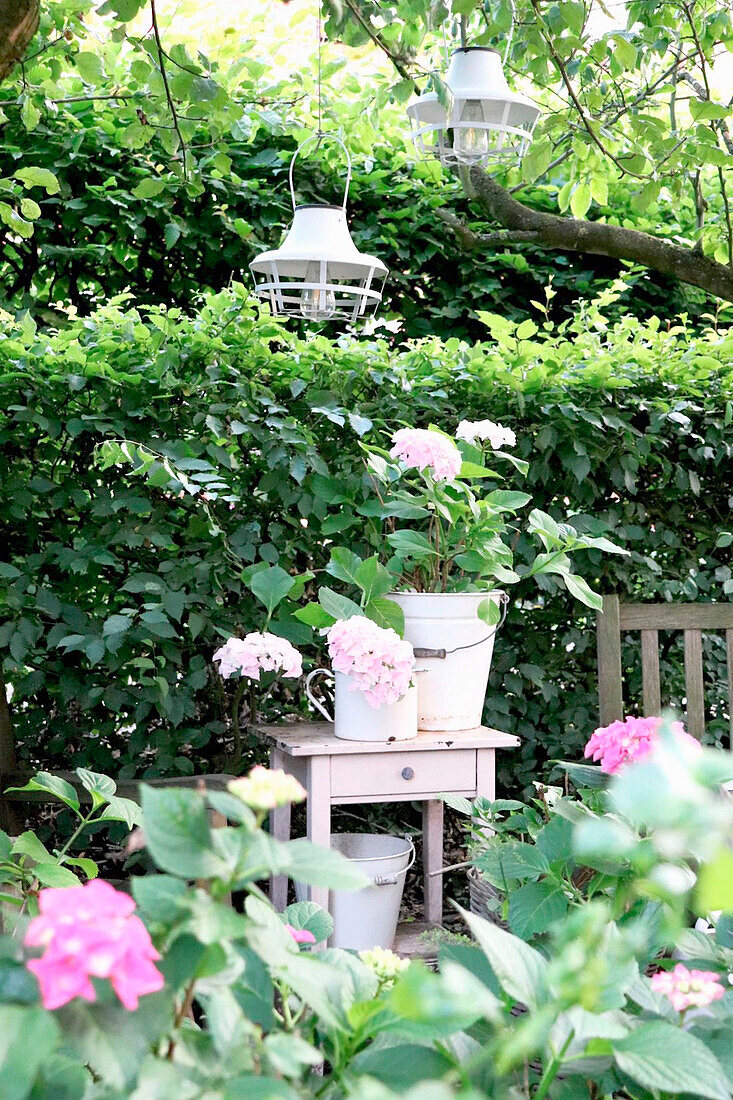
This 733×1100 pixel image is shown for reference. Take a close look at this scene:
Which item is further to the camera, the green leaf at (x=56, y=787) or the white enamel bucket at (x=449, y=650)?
the white enamel bucket at (x=449, y=650)

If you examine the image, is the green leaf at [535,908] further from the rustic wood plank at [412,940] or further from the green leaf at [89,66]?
the green leaf at [89,66]

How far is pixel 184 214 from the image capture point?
11.5ft

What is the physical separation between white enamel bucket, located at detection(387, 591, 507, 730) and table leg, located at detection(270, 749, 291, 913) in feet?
0.90

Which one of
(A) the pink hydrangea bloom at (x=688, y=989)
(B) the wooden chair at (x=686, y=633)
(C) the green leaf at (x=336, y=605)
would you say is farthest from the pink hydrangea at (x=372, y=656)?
(A) the pink hydrangea bloom at (x=688, y=989)

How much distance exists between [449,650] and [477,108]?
1.17 m

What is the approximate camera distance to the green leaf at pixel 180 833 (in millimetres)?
423

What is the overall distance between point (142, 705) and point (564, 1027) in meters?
1.98

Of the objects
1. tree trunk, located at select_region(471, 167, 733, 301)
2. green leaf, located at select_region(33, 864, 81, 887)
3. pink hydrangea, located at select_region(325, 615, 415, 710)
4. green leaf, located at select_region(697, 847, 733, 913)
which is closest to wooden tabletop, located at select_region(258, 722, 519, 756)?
pink hydrangea, located at select_region(325, 615, 415, 710)

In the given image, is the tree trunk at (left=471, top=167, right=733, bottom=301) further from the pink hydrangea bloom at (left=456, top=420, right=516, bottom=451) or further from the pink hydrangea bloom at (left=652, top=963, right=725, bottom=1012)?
the pink hydrangea bloom at (left=652, top=963, right=725, bottom=1012)

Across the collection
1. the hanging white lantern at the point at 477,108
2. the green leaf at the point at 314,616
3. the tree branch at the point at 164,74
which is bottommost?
the green leaf at the point at 314,616

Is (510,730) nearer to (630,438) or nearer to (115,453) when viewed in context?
(630,438)

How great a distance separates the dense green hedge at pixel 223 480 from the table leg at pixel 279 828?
1.44 ft

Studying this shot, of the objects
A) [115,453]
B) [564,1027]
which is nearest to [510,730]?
[115,453]

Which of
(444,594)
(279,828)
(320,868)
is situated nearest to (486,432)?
(444,594)
